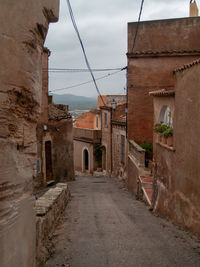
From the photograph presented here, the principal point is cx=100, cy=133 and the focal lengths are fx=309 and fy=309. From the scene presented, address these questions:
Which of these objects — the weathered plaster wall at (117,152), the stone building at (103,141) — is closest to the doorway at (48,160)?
the stone building at (103,141)

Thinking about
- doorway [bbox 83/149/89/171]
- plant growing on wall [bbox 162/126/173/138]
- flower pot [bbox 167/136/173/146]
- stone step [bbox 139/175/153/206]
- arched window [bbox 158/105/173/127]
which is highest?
arched window [bbox 158/105/173/127]

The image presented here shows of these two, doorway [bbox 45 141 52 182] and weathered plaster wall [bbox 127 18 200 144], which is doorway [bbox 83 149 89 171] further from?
weathered plaster wall [bbox 127 18 200 144]

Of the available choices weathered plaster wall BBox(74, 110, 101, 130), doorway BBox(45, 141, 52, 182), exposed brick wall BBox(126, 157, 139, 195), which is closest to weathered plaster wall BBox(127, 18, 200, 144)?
exposed brick wall BBox(126, 157, 139, 195)

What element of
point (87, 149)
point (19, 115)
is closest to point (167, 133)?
point (19, 115)

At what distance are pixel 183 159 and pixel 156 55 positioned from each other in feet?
34.1

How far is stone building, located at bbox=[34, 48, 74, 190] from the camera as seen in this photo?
15.7 meters

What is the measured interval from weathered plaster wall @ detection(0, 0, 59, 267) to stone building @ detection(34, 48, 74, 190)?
12213 millimetres

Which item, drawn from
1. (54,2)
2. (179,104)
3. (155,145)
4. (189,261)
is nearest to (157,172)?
(155,145)

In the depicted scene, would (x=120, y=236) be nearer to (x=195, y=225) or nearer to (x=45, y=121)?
(x=195, y=225)

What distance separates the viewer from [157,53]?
1667 cm

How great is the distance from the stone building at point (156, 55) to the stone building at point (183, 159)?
7.12m

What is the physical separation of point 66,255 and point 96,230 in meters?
1.79

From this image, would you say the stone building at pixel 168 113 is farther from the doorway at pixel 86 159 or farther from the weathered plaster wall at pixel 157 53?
the doorway at pixel 86 159

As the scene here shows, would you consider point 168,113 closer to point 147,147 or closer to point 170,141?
point 170,141
